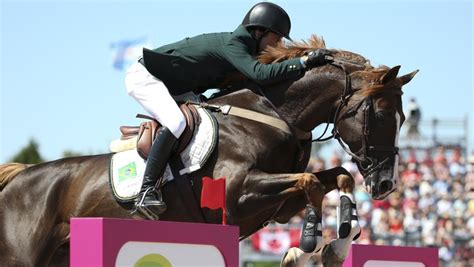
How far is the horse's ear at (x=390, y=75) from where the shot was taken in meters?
6.69

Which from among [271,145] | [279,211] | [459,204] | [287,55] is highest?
[287,55]

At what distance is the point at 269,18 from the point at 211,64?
0.57 meters

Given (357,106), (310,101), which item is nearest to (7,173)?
(310,101)

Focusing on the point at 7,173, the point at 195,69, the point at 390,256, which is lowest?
the point at 390,256

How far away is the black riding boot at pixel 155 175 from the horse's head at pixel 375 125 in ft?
4.36

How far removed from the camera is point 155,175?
6.77 metres

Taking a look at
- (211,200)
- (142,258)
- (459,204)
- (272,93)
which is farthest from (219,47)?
(459,204)

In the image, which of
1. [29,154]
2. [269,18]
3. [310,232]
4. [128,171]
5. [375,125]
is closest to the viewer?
[310,232]

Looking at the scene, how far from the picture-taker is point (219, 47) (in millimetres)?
6887

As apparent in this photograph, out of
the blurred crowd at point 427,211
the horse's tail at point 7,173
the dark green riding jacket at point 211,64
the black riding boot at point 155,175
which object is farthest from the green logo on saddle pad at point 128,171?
the blurred crowd at point 427,211

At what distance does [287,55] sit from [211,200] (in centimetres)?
159

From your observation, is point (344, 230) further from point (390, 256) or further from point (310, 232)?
point (390, 256)

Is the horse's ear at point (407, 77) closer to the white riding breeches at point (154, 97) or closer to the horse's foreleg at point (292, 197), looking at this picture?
the horse's foreleg at point (292, 197)

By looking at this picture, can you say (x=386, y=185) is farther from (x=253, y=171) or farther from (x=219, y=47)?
(x=219, y=47)
